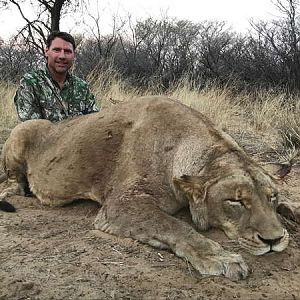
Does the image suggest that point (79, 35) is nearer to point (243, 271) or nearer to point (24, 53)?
point (24, 53)

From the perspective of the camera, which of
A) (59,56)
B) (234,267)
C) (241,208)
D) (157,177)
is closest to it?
(234,267)

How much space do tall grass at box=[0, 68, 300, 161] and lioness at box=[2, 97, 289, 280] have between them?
200cm

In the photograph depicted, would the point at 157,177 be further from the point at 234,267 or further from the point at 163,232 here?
the point at 234,267

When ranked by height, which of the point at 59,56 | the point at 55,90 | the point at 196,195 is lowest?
the point at 196,195

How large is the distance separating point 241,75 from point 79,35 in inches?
225

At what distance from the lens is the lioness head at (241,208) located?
9.37 feet

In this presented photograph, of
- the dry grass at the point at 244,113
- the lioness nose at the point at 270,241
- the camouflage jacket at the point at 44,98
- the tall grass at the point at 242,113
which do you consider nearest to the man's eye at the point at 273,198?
the lioness nose at the point at 270,241

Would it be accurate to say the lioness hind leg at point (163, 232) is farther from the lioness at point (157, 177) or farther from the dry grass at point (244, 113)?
the dry grass at point (244, 113)

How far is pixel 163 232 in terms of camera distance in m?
3.12

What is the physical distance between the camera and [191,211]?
3285mm

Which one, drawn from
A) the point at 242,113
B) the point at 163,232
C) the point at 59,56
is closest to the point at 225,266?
the point at 163,232

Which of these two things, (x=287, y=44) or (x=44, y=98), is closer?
Result: (x=44, y=98)

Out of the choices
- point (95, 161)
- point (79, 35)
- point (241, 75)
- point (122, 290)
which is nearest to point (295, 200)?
point (95, 161)

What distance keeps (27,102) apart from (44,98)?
172 millimetres
